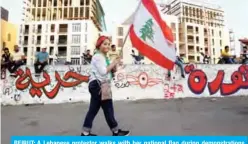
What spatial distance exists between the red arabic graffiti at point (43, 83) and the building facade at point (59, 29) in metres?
55.4

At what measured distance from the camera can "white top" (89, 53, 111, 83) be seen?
16.3ft

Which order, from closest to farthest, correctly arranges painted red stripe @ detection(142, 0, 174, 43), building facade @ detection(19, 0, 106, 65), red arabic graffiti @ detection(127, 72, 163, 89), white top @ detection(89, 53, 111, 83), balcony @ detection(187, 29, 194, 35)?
white top @ detection(89, 53, 111, 83)
painted red stripe @ detection(142, 0, 174, 43)
red arabic graffiti @ detection(127, 72, 163, 89)
building facade @ detection(19, 0, 106, 65)
balcony @ detection(187, 29, 194, 35)

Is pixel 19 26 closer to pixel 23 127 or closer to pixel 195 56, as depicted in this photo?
pixel 195 56

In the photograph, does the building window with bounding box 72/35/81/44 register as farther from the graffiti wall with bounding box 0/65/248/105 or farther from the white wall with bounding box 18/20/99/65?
the graffiti wall with bounding box 0/65/248/105

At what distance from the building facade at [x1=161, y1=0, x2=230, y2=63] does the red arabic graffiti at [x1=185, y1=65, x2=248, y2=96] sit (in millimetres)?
57924

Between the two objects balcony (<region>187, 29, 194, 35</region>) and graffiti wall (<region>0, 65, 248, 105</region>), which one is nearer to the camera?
graffiti wall (<region>0, 65, 248, 105</region>)

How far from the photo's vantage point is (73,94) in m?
13.0

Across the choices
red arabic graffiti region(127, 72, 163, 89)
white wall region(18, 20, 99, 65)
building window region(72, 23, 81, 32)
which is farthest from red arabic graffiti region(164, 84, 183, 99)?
building window region(72, 23, 81, 32)

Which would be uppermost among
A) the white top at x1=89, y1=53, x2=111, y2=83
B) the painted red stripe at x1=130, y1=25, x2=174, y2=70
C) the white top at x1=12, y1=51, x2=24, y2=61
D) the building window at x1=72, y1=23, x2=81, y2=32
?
the building window at x1=72, y1=23, x2=81, y2=32

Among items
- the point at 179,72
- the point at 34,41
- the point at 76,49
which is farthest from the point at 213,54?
the point at 179,72

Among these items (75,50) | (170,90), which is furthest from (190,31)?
(170,90)

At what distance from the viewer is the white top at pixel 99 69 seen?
4.98 m

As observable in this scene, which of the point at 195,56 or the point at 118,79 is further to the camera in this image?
the point at 195,56

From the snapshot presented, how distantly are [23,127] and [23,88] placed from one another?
5.70 m
